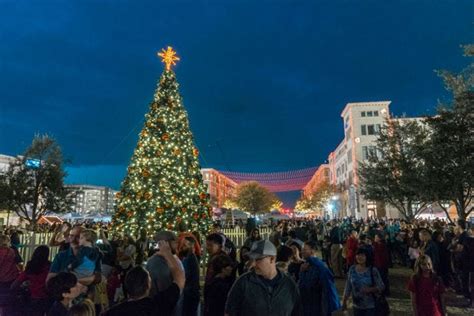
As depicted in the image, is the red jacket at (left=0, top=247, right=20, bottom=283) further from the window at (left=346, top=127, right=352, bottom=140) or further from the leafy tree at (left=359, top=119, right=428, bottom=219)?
the window at (left=346, top=127, right=352, bottom=140)

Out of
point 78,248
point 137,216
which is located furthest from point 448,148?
point 78,248

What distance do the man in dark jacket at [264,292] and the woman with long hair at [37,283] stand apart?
3169 mm

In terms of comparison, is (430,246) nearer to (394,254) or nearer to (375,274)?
(375,274)

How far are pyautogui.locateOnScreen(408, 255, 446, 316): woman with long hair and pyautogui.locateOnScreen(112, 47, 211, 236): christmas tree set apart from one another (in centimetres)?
1095

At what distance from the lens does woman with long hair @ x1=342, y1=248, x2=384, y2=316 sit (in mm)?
5289

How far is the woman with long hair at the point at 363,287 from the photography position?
5289 mm

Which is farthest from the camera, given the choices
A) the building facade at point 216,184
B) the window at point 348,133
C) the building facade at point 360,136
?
the building facade at point 216,184

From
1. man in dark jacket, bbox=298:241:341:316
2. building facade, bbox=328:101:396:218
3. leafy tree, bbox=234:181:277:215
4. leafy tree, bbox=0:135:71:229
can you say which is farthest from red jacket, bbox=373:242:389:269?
leafy tree, bbox=234:181:277:215

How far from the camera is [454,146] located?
15.6 metres

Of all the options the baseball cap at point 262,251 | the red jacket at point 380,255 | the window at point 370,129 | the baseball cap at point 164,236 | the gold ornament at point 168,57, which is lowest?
the red jacket at point 380,255

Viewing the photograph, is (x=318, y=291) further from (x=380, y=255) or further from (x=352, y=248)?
(x=352, y=248)

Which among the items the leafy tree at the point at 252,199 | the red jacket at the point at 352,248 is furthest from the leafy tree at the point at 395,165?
the leafy tree at the point at 252,199

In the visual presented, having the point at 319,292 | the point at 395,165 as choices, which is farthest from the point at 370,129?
the point at 319,292

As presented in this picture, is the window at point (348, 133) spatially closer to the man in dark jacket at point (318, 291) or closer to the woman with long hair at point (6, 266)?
the man in dark jacket at point (318, 291)
